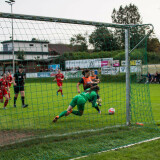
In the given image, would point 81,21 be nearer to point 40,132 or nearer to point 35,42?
point 35,42

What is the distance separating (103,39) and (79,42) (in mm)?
904

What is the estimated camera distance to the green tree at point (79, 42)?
6.50 m

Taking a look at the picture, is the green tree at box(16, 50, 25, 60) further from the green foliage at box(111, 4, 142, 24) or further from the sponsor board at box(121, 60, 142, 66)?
the green foliage at box(111, 4, 142, 24)

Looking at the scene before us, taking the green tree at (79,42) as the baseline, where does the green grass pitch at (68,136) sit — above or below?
below

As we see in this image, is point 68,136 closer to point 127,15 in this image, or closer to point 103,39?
point 103,39

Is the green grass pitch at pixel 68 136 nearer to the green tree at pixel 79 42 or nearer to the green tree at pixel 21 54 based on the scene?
the green tree at pixel 21 54

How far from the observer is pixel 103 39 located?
7.17 m

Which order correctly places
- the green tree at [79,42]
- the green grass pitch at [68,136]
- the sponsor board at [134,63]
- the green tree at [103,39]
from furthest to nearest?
the sponsor board at [134,63], the green tree at [103,39], the green tree at [79,42], the green grass pitch at [68,136]

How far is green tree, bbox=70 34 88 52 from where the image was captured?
256 inches

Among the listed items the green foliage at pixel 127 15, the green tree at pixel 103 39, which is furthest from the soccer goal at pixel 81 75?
the green foliage at pixel 127 15

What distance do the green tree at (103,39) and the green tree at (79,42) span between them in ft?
0.71

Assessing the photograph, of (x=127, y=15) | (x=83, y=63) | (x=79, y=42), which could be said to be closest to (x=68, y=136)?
(x=83, y=63)

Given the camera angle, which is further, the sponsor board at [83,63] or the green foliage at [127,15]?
the green foliage at [127,15]

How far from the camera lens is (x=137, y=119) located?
791cm
